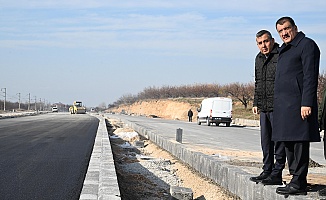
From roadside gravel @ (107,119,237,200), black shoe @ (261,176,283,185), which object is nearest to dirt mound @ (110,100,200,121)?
roadside gravel @ (107,119,237,200)

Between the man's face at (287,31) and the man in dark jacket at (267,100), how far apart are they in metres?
0.79

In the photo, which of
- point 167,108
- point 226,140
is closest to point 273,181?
point 226,140

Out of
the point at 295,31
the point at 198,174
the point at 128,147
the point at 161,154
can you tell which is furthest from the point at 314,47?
the point at 128,147

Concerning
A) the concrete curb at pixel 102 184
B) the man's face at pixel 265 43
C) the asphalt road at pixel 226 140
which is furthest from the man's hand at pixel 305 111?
the asphalt road at pixel 226 140

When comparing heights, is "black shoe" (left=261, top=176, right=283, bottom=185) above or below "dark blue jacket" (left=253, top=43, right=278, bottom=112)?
below

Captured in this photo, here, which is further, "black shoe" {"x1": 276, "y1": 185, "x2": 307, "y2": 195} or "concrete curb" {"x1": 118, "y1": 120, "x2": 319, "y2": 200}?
"concrete curb" {"x1": 118, "y1": 120, "x2": 319, "y2": 200}

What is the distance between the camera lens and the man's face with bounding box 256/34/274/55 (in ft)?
23.5

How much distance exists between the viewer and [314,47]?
5.98 metres

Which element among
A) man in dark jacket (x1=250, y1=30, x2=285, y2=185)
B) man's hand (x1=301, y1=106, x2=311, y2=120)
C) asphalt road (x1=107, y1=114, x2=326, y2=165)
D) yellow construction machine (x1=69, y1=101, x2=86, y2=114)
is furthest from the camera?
yellow construction machine (x1=69, y1=101, x2=86, y2=114)

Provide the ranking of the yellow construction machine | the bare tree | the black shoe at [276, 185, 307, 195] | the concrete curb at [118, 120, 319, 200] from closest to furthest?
1. the black shoe at [276, 185, 307, 195]
2. the concrete curb at [118, 120, 319, 200]
3. the bare tree
4. the yellow construction machine

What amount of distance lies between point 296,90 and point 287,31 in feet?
2.53

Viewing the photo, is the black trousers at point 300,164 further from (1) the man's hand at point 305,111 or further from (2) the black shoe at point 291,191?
(1) the man's hand at point 305,111

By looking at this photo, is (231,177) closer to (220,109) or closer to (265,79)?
(265,79)

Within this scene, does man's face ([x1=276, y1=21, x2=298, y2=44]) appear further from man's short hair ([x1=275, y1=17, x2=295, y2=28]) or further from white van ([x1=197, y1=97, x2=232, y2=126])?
white van ([x1=197, y1=97, x2=232, y2=126])
